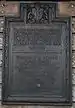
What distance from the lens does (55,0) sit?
18.3 feet

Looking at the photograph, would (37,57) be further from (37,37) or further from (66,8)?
(66,8)

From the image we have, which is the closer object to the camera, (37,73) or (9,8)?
(37,73)

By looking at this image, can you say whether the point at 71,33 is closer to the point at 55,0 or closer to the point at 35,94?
the point at 55,0

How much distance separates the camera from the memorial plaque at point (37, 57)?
17.9 ft

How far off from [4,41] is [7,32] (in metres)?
0.17

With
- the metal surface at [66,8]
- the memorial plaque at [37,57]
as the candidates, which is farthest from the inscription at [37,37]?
the metal surface at [66,8]

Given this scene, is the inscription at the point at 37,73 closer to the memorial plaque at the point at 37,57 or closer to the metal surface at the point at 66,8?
the memorial plaque at the point at 37,57

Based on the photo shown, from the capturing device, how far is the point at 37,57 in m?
5.52

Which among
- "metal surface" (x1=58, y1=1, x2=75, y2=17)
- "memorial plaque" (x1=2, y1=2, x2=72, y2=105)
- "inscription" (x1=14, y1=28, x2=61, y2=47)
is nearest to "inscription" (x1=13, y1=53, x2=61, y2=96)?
"memorial plaque" (x1=2, y1=2, x2=72, y2=105)

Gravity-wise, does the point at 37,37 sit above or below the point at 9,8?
below

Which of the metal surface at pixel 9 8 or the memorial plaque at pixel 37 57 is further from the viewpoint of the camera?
the metal surface at pixel 9 8

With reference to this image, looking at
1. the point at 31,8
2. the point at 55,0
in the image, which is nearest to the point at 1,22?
the point at 31,8

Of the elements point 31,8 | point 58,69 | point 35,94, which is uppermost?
point 31,8

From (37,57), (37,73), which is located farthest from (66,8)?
(37,73)
